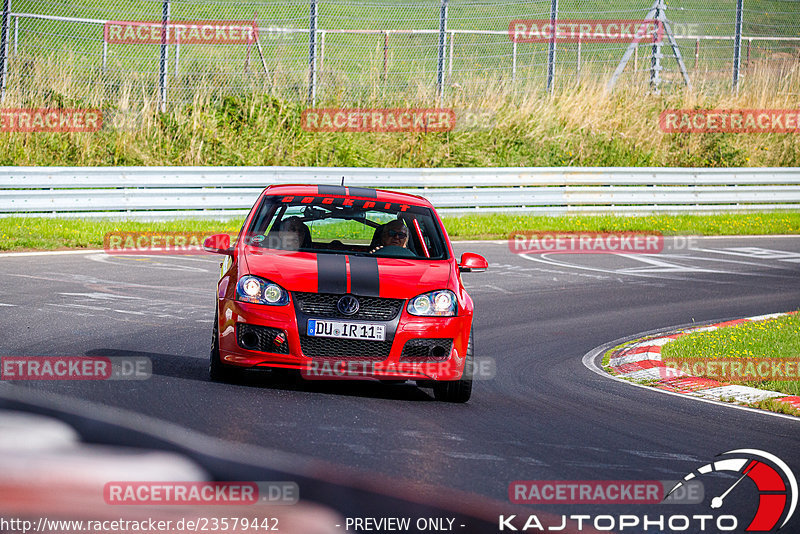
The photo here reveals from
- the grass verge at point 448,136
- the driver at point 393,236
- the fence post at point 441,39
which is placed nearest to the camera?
the driver at point 393,236

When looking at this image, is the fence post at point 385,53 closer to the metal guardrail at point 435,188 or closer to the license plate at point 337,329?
the metal guardrail at point 435,188

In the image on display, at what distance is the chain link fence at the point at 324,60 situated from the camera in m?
21.9

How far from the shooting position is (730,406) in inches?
341

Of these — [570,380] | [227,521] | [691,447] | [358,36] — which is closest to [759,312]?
[570,380]

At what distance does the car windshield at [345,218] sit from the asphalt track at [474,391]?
1.04 metres

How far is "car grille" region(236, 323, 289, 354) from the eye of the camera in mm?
7492

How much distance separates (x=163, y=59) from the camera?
2167 cm

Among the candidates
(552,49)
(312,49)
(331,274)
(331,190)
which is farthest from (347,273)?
(552,49)

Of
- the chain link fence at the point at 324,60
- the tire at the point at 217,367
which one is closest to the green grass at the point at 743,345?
the tire at the point at 217,367

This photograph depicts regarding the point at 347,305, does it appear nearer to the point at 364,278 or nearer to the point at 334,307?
the point at 334,307

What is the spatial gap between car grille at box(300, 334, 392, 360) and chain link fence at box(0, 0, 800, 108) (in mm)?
14547

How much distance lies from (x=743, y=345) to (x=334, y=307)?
4.91m

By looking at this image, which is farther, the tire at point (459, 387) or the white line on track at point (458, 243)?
the white line on track at point (458, 243)

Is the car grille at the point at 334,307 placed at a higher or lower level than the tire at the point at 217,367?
higher
